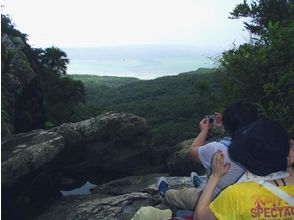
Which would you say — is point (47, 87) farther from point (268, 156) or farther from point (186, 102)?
point (268, 156)

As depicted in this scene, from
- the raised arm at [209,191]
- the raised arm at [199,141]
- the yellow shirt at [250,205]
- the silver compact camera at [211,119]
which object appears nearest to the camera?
the yellow shirt at [250,205]

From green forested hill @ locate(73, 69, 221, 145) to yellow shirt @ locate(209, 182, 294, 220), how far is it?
615cm

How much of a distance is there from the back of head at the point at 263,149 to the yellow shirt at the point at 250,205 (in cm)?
9

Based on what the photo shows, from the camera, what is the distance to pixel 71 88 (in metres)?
29.3

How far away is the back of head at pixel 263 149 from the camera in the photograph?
2.17 metres

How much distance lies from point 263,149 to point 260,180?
0.43 feet

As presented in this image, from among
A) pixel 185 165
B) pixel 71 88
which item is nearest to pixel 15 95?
pixel 185 165

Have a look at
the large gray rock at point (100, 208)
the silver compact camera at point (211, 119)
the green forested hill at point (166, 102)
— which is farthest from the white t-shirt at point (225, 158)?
the green forested hill at point (166, 102)

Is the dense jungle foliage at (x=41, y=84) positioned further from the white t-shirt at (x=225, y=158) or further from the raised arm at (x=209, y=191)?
the raised arm at (x=209, y=191)

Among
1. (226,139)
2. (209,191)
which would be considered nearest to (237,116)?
(226,139)

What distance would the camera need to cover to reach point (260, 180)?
2.16 meters

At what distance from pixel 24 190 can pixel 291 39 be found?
6.16 metres

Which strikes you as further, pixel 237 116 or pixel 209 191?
pixel 237 116

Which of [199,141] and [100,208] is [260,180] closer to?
[199,141]
